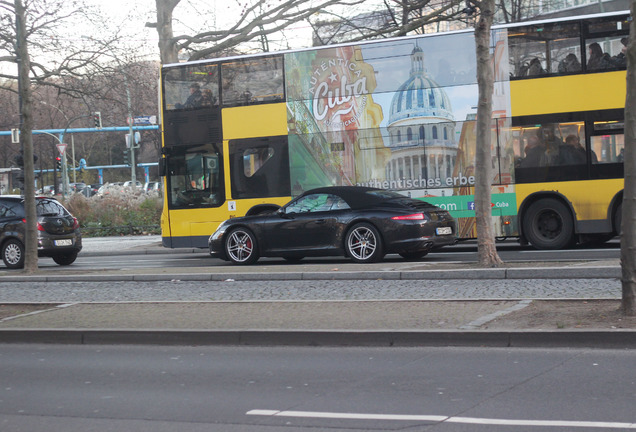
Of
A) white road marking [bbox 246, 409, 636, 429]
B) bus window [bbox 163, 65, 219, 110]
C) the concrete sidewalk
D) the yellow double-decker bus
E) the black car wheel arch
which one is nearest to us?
white road marking [bbox 246, 409, 636, 429]

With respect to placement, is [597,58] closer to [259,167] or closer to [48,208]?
[259,167]

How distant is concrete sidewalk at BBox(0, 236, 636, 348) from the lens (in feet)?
24.8

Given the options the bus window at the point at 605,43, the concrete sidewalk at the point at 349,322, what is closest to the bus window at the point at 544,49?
the bus window at the point at 605,43

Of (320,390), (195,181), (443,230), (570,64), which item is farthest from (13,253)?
(320,390)

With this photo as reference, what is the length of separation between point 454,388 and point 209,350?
2906 millimetres

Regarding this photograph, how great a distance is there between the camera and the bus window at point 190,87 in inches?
747

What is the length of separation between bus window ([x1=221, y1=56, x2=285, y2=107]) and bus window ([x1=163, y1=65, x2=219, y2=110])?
1.00ft

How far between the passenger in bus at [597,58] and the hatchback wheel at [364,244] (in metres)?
5.32

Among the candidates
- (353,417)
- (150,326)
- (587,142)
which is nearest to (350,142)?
(587,142)

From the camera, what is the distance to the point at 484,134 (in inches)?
481

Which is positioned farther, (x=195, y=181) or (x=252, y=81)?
(x=195, y=181)

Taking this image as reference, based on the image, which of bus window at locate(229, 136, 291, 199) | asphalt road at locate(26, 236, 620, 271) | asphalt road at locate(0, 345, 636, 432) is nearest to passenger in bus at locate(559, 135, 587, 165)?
asphalt road at locate(26, 236, 620, 271)

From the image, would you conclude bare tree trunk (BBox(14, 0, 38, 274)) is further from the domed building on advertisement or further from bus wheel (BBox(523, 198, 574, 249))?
bus wheel (BBox(523, 198, 574, 249))

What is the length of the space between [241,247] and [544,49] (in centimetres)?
714
